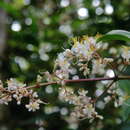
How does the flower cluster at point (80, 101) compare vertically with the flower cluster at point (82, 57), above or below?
below

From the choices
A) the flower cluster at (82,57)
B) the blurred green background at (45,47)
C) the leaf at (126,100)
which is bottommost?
the leaf at (126,100)

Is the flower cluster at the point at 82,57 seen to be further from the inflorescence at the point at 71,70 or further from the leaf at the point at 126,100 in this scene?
the leaf at the point at 126,100

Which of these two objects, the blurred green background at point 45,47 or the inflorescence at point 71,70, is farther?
the blurred green background at point 45,47

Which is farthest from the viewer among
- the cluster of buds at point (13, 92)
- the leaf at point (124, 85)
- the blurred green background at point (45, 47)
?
the blurred green background at point (45, 47)

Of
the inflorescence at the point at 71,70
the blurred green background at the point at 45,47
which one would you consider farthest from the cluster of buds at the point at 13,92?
the blurred green background at the point at 45,47

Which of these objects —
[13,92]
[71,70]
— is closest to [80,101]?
[71,70]

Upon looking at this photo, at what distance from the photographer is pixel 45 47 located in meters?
1.73

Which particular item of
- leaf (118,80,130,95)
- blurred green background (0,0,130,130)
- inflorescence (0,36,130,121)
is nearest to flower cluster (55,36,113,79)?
inflorescence (0,36,130,121)

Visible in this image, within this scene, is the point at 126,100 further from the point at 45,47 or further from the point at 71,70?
the point at 45,47

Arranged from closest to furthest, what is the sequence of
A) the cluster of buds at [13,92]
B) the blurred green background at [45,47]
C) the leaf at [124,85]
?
the cluster of buds at [13,92]
the leaf at [124,85]
the blurred green background at [45,47]

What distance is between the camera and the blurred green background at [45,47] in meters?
1.48

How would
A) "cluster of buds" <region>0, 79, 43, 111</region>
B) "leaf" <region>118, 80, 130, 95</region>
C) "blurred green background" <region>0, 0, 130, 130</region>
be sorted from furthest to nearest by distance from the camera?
"blurred green background" <region>0, 0, 130, 130</region> < "leaf" <region>118, 80, 130, 95</region> < "cluster of buds" <region>0, 79, 43, 111</region>

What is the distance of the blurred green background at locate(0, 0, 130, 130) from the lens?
4.84 ft

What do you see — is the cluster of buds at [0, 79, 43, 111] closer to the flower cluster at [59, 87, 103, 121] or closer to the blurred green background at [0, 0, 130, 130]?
the flower cluster at [59, 87, 103, 121]
